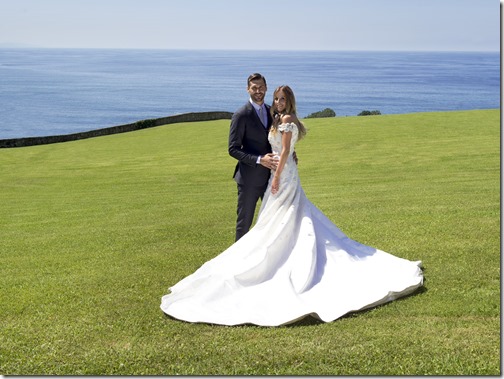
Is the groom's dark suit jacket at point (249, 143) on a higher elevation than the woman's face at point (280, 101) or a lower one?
lower

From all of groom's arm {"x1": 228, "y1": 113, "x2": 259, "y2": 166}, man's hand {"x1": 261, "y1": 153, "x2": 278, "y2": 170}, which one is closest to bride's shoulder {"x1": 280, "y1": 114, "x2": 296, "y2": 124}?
man's hand {"x1": 261, "y1": 153, "x2": 278, "y2": 170}

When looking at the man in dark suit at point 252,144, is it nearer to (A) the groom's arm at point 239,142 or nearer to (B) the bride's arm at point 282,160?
(A) the groom's arm at point 239,142

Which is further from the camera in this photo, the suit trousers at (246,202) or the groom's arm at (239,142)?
the suit trousers at (246,202)

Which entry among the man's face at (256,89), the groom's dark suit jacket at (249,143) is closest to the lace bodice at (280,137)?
the groom's dark suit jacket at (249,143)

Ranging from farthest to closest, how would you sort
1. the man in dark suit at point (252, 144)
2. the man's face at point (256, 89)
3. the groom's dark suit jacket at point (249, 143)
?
the groom's dark suit jacket at point (249, 143), the man in dark suit at point (252, 144), the man's face at point (256, 89)

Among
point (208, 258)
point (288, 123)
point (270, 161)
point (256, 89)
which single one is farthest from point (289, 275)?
point (208, 258)

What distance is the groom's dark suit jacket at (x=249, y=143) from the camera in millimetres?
9711

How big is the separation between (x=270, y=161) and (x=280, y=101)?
899 millimetres

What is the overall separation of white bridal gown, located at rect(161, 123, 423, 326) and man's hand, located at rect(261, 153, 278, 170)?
16cm

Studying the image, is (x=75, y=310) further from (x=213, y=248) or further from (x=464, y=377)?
(x=464, y=377)

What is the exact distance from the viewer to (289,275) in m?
8.55

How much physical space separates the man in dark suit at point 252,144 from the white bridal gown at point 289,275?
37cm

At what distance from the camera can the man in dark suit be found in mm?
9578

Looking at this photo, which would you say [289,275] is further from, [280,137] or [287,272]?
[280,137]
